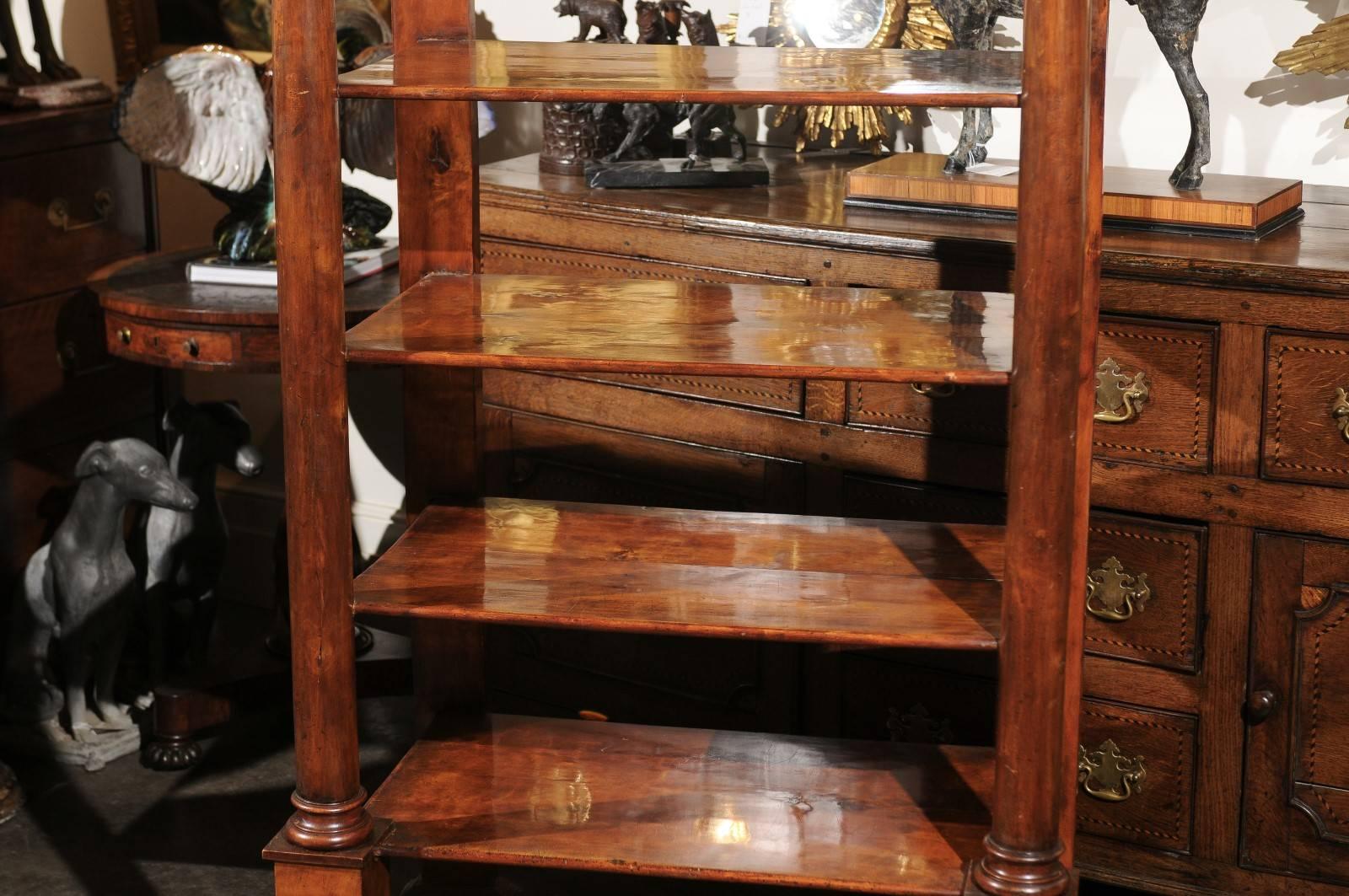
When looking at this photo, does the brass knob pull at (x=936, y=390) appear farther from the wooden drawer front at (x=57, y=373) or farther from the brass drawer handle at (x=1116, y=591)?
the wooden drawer front at (x=57, y=373)

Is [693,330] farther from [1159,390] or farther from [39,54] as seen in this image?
[39,54]

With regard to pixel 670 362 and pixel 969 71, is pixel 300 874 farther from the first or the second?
pixel 969 71

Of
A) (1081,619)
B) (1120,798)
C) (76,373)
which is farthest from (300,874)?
(76,373)

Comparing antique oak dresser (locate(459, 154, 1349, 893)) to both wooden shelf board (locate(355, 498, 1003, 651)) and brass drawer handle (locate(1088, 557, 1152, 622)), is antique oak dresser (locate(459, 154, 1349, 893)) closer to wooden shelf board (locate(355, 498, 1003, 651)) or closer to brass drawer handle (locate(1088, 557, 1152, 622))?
brass drawer handle (locate(1088, 557, 1152, 622))

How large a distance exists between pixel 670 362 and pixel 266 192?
139cm

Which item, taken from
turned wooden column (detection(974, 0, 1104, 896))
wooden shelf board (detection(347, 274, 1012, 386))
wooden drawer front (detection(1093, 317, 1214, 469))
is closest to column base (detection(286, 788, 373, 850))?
wooden shelf board (detection(347, 274, 1012, 386))

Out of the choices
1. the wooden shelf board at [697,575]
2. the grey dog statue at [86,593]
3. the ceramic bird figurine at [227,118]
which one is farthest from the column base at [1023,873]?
the grey dog statue at [86,593]

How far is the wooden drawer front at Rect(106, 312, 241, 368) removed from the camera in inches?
108

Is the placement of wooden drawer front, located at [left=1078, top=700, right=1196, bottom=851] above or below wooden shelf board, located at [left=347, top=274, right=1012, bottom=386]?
below

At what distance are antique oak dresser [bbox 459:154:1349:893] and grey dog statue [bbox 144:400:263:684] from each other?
0.68 meters

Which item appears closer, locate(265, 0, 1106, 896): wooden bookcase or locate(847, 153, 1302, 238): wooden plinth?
locate(265, 0, 1106, 896): wooden bookcase

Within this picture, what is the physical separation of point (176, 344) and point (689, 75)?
50.4 inches

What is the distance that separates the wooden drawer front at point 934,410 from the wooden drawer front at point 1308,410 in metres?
0.36

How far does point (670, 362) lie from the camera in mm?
1785
